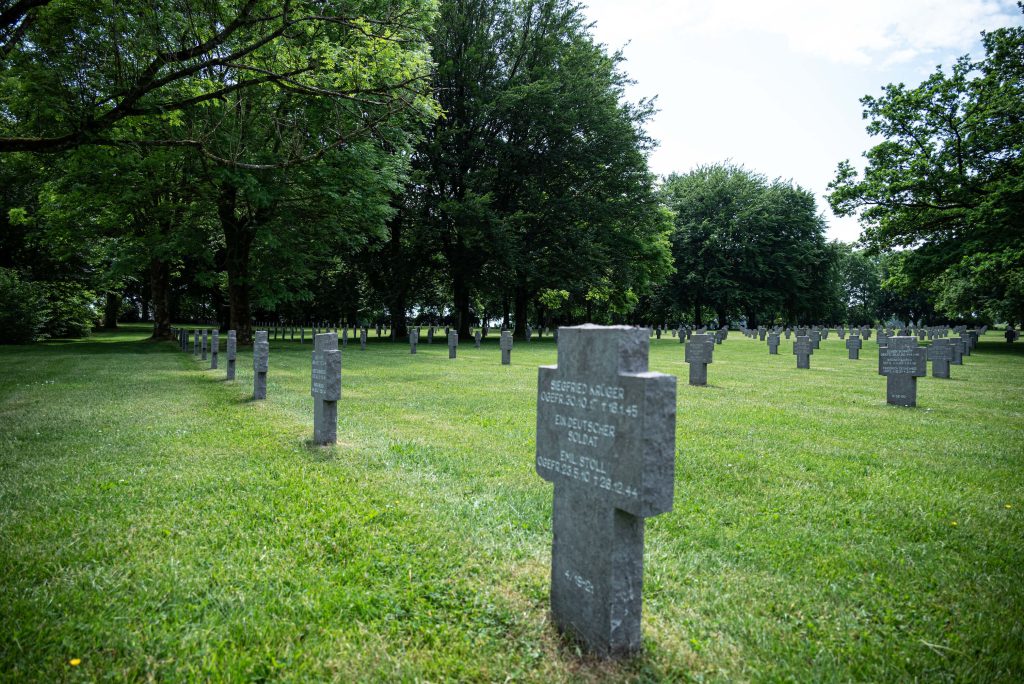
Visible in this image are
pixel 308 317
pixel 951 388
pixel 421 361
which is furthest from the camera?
pixel 308 317

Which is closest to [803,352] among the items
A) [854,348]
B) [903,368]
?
[854,348]

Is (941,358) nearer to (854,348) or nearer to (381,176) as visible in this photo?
(854,348)

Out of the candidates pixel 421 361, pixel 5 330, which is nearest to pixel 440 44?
pixel 421 361

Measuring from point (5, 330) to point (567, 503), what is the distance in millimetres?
31946

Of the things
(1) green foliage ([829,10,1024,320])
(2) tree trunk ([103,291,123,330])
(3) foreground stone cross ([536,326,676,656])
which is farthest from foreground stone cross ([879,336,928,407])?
(2) tree trunk ([103,291,123,330])

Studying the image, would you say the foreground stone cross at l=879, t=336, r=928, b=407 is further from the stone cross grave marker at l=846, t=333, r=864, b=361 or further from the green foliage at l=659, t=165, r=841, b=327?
the green foliage at l=659, t=165, r=841, b=327

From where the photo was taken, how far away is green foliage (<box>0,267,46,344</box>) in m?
24.2

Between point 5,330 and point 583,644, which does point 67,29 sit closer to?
point 583,644

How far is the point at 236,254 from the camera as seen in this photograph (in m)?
23.2

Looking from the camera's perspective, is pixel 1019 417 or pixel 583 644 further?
pixel 1019 417

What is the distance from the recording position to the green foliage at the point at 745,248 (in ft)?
180

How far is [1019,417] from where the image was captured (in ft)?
Answer: 29.5

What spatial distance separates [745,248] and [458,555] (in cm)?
5790

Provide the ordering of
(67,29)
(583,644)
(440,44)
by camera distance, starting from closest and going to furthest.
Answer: (583,644) → (67,29) → (440,44)
